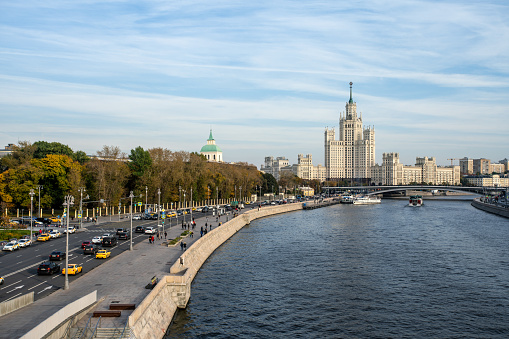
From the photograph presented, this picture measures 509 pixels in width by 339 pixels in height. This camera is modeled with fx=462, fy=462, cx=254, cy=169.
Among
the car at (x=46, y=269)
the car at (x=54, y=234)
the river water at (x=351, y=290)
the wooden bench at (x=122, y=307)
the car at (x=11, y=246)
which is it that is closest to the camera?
the wooden bench at (x=122, y=307)

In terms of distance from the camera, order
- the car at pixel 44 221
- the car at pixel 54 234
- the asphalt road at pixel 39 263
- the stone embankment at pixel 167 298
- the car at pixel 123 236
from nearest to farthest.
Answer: the stone embankment at pixel 167 298 < the asphalt road at pixel 39 263 < the car at pixel 123 236 < the car at pixel 54 234 < the car at pixel 44 221

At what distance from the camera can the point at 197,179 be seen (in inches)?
4250

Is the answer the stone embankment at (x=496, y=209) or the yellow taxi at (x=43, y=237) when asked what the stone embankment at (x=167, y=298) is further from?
the stone embankment at (x=496, y=209)

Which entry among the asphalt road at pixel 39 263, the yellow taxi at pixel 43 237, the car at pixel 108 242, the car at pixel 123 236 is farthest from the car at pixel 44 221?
the car at pixel 108 242

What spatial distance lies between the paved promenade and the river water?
3.31 metres

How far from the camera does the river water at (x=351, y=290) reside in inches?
1129

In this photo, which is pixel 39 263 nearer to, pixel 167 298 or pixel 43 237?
pixel 167 298

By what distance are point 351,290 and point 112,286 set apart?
1861 centimetres

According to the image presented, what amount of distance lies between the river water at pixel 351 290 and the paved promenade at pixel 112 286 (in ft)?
10.9

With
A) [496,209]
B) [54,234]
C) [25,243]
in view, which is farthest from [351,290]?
[496,209]

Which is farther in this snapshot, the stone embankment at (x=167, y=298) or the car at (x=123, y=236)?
the car at (x=123, y=236)

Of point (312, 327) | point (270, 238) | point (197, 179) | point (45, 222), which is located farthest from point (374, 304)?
point (197, 179)

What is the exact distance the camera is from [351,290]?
37.2m

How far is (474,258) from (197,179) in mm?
69045
